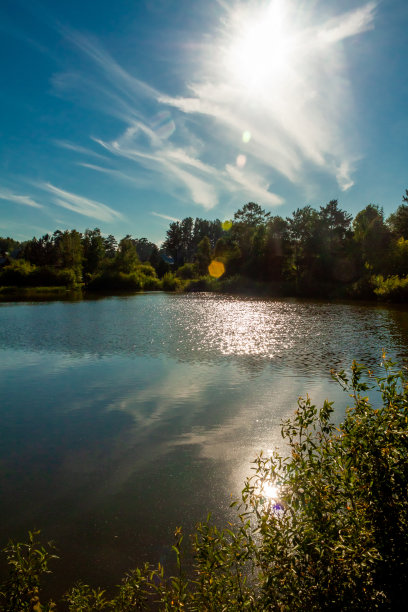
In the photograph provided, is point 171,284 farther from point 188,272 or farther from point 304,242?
point 304,242

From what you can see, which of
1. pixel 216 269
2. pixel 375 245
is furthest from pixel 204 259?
pixel 375 245

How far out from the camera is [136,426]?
10070 mm

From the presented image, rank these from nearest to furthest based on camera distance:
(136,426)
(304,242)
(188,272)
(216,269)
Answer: (136,426) → (304,242) → (216,269) → (188,272)

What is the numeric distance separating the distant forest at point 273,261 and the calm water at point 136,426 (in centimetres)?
3931

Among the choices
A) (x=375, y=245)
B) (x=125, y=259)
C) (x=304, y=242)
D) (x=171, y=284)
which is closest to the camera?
(x=375, y=245)

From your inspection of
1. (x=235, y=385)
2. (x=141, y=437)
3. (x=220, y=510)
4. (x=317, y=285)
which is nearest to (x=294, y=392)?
(x=235, y=385)

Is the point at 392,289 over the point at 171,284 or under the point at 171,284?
under

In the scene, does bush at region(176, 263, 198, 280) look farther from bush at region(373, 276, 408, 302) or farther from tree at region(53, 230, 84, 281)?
bush at region(373, 276, 408, 302)

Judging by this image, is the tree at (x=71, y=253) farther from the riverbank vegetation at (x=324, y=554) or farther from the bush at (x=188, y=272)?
the riverbank vegetation at (x=324, y=554)

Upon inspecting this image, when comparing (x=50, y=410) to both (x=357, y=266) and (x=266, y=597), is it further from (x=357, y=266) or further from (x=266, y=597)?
(x=357, y=266)

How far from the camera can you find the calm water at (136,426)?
19.3 ft

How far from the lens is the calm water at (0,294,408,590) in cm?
589

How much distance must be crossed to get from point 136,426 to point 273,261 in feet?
248

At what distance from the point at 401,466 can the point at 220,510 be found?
3.56 metres
